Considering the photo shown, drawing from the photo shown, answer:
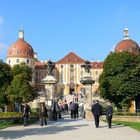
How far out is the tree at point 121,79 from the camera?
192ft

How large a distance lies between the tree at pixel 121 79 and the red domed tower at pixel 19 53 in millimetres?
80330

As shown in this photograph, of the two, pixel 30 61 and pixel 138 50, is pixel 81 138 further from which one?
pixel 30 61

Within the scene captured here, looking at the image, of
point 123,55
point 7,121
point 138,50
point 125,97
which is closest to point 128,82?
point 125,97

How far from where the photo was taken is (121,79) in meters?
60.1

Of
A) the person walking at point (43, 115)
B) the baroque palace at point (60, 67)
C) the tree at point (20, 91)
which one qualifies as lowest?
the person walking at point (43, 115)

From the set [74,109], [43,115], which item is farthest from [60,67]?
[43,115]

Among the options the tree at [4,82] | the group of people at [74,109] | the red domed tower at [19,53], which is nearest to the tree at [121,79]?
the tree at [4,82]

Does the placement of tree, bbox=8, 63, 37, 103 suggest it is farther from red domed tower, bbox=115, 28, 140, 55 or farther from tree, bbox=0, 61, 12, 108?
red domed tower, bbox=115, 28, 140, 55

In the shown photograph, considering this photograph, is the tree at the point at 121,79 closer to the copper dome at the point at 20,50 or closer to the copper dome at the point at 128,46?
the copper dome at the point at 128,46

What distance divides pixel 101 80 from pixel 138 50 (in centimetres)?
7207

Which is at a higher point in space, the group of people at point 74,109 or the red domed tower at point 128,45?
the red domed tower at point 128,45

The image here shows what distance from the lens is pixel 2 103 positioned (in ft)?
173

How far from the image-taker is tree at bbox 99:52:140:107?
58.5 metres

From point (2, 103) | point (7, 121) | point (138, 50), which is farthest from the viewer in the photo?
point (138, 50)
